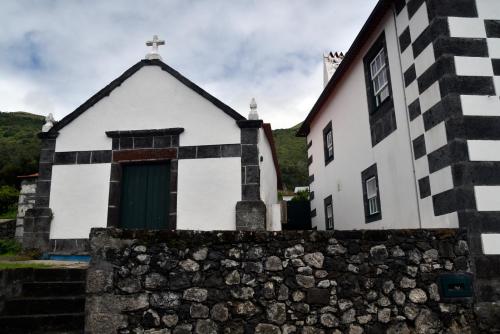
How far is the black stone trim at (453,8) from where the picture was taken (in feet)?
17.6

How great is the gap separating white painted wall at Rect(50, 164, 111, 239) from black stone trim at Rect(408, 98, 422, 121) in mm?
6132

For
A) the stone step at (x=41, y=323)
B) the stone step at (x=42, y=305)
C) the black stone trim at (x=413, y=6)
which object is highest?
the black stone trim at (x=413, y=6)

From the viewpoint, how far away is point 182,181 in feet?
27.5

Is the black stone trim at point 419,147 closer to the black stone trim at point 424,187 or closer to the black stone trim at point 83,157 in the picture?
the black stone trim at point 424,187

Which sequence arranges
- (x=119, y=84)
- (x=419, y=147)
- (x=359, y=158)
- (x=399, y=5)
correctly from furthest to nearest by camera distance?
(x=119, y=84) → (x=359, y=158) → (x=399, y=5) → (x=419, y=147)

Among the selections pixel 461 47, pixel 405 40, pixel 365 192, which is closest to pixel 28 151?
pixel 365 192

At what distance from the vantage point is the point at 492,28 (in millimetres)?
5352

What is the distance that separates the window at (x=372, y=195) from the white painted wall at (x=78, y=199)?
5540 mm

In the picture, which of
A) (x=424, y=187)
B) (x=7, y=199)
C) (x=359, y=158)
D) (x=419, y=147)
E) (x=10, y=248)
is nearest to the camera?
(x=424, y=187)

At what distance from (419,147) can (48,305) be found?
17.8 ft

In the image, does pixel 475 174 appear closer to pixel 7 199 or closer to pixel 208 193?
pixel 208 193

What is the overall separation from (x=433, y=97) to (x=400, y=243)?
219 cm

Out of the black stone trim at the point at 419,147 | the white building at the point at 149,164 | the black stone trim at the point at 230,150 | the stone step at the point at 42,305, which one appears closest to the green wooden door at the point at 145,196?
the white building at the point at 149,164

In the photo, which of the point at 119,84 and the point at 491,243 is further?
the point at 119,84
